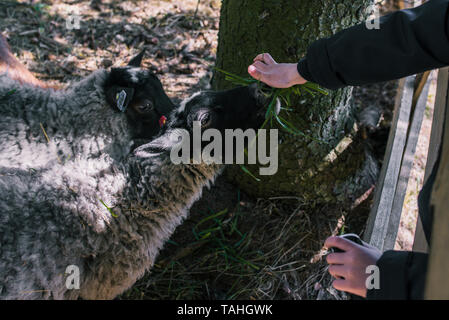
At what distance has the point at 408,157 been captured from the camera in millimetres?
3174

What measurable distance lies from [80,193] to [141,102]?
107cm

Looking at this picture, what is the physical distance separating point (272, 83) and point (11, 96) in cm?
255

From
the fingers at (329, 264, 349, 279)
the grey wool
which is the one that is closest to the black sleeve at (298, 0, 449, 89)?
the fingers at (329, 264, 349, 279)

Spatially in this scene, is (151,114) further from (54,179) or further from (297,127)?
(297,127)

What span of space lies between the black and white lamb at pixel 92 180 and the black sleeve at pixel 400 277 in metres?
1.51

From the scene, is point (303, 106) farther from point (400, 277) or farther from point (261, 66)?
point (400, 277)

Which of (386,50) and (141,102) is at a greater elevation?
(386,50)

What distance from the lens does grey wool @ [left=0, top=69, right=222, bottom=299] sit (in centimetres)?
237

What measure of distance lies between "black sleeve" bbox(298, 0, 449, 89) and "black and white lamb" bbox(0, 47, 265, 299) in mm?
798

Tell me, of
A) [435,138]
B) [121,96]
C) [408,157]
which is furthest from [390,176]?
[121,96]

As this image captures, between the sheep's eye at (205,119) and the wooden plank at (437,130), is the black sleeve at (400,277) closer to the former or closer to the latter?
the wooden plank at (437,130)
